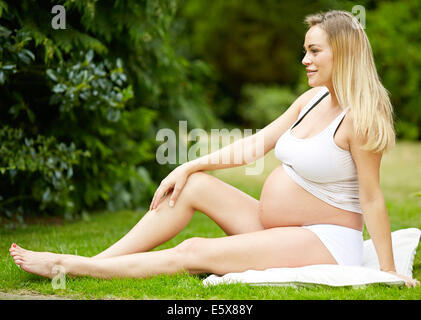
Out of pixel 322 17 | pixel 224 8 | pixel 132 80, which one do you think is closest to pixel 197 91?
pixel 132 80

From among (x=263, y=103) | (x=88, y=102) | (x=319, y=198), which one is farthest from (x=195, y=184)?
(x=263, y=103)

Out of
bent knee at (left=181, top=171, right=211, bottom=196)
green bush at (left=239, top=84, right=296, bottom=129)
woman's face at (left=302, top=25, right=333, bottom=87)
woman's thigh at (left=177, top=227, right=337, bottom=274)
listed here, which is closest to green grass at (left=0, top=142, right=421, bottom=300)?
woman's thigh at (left=177, top=227, right=337, bottom=274)

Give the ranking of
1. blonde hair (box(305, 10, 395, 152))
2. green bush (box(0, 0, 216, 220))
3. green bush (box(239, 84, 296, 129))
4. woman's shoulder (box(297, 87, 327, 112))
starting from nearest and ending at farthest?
blonde hair (box(305, 10, 395, 152))
woman's shoulder (box(297, 87, 327, 112))
green bush (box(0, 0, 216, 220))
green bush (box(239, 84, 296, 129))

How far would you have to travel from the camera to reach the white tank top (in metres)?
2.91

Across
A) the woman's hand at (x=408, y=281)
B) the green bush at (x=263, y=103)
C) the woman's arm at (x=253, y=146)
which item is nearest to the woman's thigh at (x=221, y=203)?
the woman's arm at (x=253, y=146)

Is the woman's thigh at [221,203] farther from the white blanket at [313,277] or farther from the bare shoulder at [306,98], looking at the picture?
the bare shoulder at [306,98]

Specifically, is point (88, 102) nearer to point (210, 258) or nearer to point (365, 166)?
point (210, 258)

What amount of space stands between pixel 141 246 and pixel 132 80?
9.90 ft

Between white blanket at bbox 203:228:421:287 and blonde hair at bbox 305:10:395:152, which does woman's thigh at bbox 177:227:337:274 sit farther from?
blonde hair at bbox 305:10:395:152

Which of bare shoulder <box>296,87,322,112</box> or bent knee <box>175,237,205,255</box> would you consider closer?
bent knee <box>175,237,205,255</box>

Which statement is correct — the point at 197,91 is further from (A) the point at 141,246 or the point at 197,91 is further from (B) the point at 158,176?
(A) the point at 141,246

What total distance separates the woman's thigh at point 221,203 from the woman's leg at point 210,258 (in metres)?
0.24

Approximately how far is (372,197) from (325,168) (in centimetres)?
26

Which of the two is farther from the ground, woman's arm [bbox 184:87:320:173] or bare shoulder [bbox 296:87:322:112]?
bare shoulder [bbox 296:87:322:112]
